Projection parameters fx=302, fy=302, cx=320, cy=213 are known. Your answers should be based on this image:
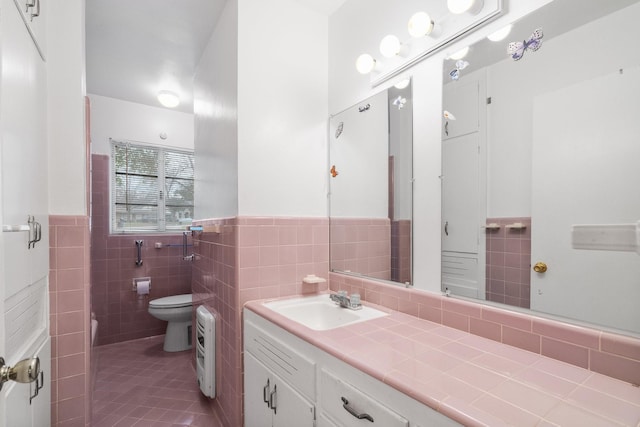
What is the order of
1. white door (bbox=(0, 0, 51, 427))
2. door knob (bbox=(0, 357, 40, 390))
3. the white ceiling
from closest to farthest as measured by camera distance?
door knob (bbox=(0, 357, 40, 390)) < white door (bbox=(0, 0, 51, 427)) < the white ceiling

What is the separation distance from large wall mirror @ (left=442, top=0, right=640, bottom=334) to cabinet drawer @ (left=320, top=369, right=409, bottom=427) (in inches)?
24.1

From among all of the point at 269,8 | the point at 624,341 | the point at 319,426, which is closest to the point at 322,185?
the point at 269,8

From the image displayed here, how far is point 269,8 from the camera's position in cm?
181

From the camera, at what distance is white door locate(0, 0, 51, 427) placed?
3.03 feet

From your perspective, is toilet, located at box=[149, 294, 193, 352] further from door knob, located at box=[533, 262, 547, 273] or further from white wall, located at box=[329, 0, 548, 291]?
door knob, located at box=[533, 262, 547, 273]

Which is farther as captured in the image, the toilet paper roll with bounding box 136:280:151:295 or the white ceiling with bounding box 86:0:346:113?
the toilet paper roll with bounding box 136:280:151:295

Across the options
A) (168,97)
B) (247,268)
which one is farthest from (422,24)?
(168,97)

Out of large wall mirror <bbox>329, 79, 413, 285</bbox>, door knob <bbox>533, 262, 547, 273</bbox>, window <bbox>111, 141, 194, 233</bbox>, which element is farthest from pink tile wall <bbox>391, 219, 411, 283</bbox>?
window <bbox>111, 141, 194, 233</bbox>

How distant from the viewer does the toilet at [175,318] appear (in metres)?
2.91

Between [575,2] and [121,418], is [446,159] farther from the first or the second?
[121,418]

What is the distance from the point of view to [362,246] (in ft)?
5.86

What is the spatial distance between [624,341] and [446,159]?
32.3 inches

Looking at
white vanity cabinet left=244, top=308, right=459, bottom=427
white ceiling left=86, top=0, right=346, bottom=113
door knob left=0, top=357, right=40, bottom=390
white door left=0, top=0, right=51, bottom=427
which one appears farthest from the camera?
white ceiling left=86, top=0, right=346, bottom=113

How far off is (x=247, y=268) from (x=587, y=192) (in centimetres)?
150
